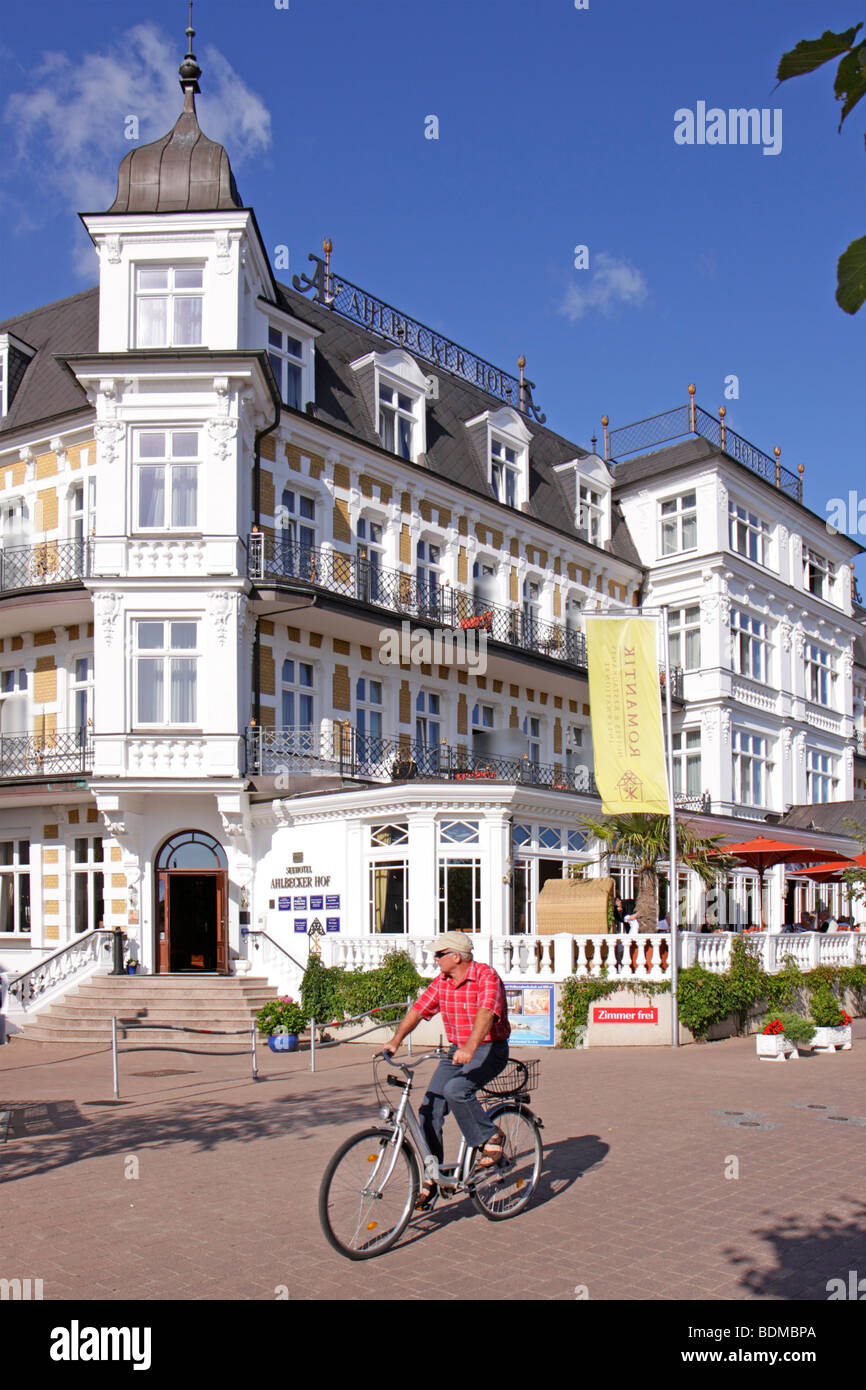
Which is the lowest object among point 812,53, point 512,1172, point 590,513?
point 512,1172

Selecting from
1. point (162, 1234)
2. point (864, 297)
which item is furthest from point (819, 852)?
point (864, 297)

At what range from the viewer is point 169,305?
24.0m

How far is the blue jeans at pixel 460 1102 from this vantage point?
7367 millimetres

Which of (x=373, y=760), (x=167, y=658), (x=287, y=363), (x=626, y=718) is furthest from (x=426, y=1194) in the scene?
(x=287, y=363)

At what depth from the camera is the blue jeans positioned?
737 cm

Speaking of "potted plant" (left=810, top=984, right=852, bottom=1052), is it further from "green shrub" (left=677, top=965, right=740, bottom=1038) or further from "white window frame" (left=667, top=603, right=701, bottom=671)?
"white window frame" (left=667, top=603, right=701, bottom=671)

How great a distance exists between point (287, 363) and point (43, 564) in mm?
6772

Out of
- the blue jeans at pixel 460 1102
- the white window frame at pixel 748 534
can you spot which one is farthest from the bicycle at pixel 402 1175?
the white window frame at pixel 748 534

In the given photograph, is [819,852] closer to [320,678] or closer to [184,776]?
[320,678]

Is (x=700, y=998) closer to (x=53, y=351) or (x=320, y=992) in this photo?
(x=320, y=992)

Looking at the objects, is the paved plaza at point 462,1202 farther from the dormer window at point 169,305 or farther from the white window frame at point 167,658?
the dormer window at point 169,305

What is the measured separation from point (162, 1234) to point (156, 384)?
741 inches

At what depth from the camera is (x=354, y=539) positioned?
89.4 feet

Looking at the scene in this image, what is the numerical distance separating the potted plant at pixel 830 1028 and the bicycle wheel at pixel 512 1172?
10.8 meters
